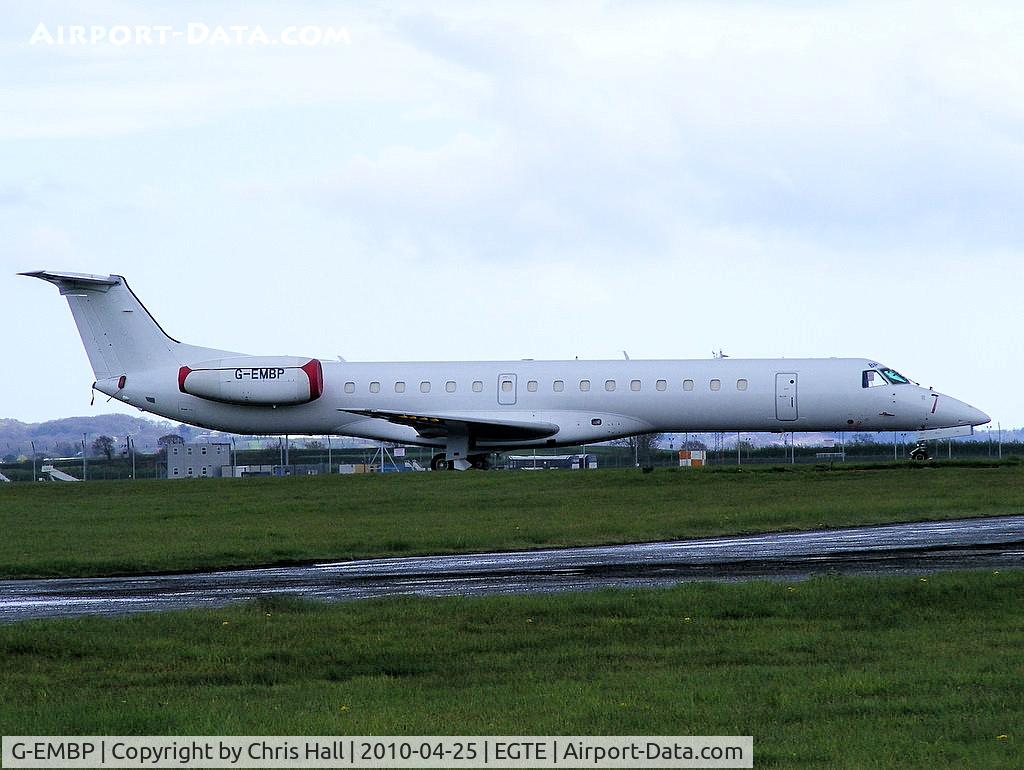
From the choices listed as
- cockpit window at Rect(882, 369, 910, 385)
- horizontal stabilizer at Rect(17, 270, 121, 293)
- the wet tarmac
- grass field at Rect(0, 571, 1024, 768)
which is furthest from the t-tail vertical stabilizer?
grass field at Rect(0, 571, 1024, 768)

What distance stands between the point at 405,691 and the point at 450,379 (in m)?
36.3

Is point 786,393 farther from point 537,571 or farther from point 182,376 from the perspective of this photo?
point 537,571

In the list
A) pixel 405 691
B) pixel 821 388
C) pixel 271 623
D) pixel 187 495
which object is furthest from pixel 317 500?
pixel 405 691

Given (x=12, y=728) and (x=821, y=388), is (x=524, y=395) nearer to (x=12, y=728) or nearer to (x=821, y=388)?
(x=821, y=388)

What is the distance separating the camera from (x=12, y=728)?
9234 millimetres

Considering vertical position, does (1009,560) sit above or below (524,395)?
below

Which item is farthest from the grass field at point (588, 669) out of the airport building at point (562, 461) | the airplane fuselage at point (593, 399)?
the airport building at point (562, 461)

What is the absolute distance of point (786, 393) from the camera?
44.1 metres

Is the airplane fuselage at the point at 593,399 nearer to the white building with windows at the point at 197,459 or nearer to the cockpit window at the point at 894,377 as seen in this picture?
the cockpit window at the point at 894,377

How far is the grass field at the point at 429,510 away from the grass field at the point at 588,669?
8160mm

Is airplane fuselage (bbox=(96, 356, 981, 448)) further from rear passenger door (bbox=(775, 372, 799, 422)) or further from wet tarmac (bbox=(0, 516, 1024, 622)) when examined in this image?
wet tarmac (bbox=(0, 516, 1024, 622))

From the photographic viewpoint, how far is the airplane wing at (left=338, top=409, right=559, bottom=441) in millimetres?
44844
